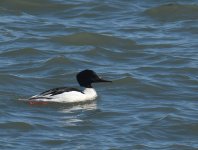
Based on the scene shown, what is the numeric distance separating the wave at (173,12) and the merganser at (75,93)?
6.42 m

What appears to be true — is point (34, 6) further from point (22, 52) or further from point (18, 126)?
point (18, 126)

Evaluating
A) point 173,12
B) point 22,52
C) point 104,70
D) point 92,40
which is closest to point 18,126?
point 104,70

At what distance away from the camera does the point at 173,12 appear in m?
27.3

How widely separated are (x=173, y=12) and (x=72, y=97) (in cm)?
794

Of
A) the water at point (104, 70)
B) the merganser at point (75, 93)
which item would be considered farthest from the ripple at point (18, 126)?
the merganser at point (75, 93)

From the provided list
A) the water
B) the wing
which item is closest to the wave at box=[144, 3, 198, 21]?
the water

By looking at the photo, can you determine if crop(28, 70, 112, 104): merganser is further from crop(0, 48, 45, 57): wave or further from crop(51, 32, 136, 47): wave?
crop(51, 32, 136, 47): wave

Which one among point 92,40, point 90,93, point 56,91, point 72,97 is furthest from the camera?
point 92,40

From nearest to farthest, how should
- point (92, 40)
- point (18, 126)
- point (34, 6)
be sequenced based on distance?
1. point (18, 126)
2. point (92, 40)
3. point (34, 6)

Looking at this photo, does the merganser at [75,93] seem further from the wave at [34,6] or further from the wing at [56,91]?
the wave at [34,6]

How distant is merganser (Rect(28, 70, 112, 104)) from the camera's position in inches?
770

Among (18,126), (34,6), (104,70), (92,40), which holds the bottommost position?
(18,126)

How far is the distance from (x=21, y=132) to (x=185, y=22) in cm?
1011

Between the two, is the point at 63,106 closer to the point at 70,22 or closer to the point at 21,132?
the point at 21,132
